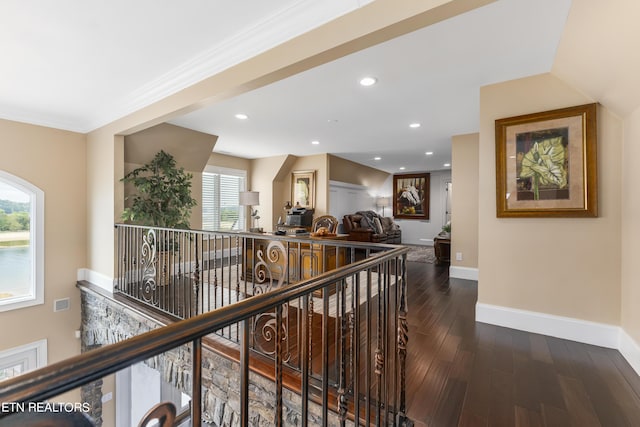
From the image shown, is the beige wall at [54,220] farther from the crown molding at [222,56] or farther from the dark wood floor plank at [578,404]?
the dark wood floor plank at [578,404]

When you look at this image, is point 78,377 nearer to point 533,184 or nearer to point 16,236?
point 533,184

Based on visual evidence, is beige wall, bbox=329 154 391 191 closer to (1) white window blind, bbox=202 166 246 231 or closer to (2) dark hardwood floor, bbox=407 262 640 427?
(1) white window blind, bbox=202 166 246 231

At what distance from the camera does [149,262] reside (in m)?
3.54

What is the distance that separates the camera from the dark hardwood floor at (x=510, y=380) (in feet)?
5.36

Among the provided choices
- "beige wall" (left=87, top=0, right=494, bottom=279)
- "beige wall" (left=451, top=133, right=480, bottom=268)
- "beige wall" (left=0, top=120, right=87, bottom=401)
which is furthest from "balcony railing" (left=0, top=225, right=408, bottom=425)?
"beige wall" (left=451, top=133, right=480, bottom=268)

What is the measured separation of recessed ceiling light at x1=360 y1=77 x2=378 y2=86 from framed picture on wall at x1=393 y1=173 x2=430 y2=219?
704 centimetres

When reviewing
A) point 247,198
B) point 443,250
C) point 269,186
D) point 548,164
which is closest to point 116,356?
point 548,164

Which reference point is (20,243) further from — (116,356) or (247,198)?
(116,356)

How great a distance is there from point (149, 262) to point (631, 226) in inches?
191

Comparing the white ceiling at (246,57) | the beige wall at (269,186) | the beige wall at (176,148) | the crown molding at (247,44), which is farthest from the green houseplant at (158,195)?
the beige wall at (269,186)

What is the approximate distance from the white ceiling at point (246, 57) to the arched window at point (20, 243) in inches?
41.9

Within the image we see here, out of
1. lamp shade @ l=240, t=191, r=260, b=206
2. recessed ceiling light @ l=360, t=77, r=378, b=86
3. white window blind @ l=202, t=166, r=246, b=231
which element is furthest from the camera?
white window blind @ l=202, t=166, r=246, b=231

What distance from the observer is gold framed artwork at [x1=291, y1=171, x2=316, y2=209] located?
672 cm

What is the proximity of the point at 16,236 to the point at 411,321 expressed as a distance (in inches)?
212
